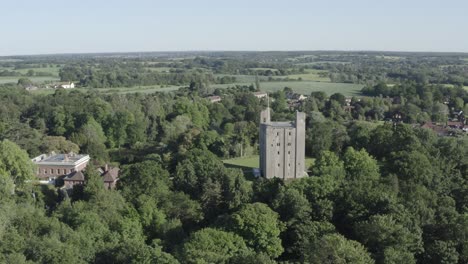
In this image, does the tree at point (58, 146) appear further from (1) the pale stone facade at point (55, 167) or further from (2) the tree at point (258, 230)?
(2) the tree at point (258, 230)

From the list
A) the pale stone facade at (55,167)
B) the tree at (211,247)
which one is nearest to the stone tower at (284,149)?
the tree at (211,247)

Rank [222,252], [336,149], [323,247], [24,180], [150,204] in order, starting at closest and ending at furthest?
Answer: [323,247]
[222,252]
[150,204]
[24,180]
[336,149]

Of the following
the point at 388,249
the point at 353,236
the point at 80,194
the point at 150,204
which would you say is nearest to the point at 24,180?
the point at 80,194

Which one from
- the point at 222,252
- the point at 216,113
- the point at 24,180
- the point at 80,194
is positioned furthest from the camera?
the point at 216,113

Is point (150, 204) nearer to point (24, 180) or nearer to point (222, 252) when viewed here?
point (222, 252)

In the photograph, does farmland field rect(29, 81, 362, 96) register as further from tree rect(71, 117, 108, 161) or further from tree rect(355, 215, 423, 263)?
tree rect(355, 215, 423, 263)

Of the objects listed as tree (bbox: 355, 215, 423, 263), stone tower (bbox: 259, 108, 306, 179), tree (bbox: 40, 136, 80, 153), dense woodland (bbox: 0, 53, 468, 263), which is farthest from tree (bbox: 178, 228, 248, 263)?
tree (bbox: 40, 136, 80, 153)
